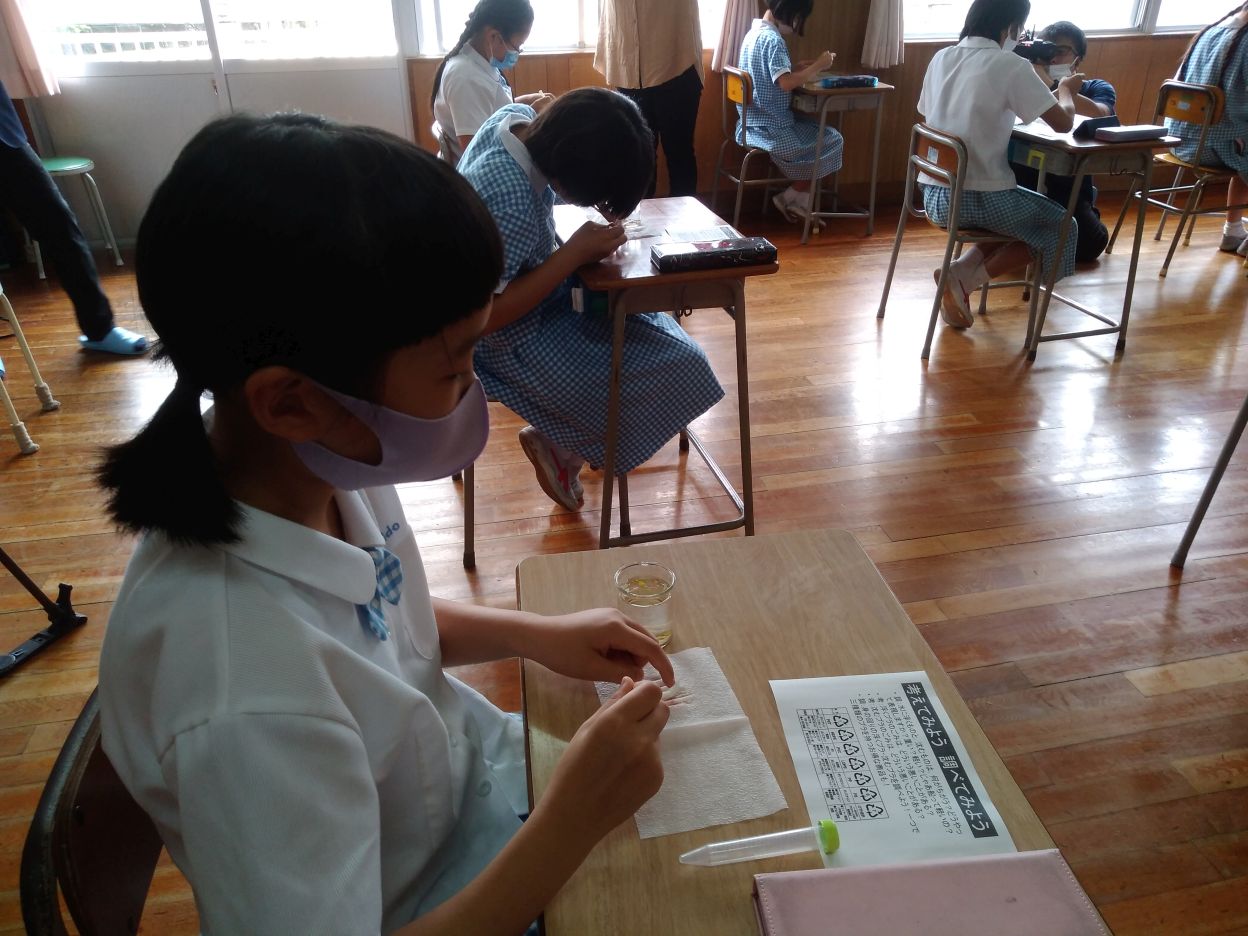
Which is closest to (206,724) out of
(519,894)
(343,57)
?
(519,894)

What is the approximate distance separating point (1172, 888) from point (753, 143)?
13.3 feet

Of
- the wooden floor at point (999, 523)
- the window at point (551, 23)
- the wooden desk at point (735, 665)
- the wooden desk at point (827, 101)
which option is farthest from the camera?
the window at point (551, 23)

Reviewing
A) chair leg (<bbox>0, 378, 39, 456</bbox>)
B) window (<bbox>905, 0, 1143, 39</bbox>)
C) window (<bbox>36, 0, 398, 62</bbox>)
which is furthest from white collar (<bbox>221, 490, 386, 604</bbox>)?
window (<bbox>905, 0, 1143, 39</bbox>)

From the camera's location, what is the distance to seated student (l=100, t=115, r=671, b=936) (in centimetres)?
53

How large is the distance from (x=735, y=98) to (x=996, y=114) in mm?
1696

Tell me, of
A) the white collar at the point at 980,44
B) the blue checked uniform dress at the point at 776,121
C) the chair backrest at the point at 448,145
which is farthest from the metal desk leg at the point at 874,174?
the chair backrest at the point at 448,145

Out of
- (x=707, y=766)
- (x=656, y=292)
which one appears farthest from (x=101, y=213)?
(x=707, y=766)

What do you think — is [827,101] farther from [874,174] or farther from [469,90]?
[469,90]

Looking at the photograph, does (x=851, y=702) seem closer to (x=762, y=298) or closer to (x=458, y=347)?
(x=458, y=347)

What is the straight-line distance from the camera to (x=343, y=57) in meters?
4.73

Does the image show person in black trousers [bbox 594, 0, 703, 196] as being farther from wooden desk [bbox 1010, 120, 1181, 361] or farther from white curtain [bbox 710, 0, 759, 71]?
wooden desk [bbox 1010, 120, 1181, 361]

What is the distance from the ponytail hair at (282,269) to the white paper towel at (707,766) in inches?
15.7

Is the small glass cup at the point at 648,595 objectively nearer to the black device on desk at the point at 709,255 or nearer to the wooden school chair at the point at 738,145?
the black device on desk at the point at 709,255

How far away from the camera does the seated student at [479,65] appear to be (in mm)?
3229
